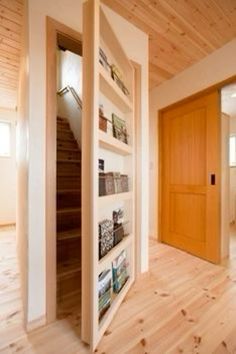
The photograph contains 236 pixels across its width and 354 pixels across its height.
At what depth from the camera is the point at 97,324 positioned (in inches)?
47.7

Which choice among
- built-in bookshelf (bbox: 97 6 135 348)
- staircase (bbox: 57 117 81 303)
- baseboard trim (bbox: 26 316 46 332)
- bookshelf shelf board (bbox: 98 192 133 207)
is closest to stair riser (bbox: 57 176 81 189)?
staircase (bbox: 57 117 81 303)

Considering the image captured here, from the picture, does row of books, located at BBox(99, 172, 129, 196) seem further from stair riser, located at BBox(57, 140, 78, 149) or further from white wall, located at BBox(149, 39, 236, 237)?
white wall, located at BBox(149, 39, 236, 237)

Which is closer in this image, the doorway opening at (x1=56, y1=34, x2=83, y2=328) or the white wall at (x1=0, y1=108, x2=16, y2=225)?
the doorway opening at (x1=56, y1=34, x2=83, y2=328)

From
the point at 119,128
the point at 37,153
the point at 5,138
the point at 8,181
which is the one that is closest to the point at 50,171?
the point at 37,153

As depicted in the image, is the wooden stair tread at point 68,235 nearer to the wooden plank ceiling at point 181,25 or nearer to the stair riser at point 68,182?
the stair riser at point 68,182

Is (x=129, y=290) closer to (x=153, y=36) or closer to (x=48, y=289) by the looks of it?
(x=48, y=289)

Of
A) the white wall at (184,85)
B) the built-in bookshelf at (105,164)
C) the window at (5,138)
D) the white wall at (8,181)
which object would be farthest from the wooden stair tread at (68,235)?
the window at (5,138)

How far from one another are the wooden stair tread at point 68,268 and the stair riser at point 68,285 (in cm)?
7

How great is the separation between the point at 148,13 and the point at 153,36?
1.04 ft

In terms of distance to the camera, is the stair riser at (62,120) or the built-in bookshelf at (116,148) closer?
the built-in bookshelf at (116,148)

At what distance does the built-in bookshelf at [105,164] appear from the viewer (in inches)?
46.9

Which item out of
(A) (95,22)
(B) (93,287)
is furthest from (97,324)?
(A) (95,22)

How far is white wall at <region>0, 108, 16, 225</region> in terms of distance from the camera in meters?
4.32

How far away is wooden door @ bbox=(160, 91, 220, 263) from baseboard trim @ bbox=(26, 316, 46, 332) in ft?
6.28
